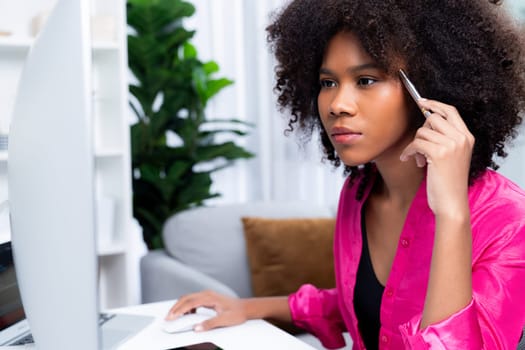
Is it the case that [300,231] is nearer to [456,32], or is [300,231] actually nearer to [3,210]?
[456,32]

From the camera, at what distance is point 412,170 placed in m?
1.22

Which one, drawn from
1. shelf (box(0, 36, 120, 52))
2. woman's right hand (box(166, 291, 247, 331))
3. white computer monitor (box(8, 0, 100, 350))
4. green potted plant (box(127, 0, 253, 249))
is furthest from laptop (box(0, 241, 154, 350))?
green potted plant (box(127, 0, 253, 249))

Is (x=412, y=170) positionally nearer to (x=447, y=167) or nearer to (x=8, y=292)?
(x=447, y=167)

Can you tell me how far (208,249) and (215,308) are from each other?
0.99 metres

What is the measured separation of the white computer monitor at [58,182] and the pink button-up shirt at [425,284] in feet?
1.69

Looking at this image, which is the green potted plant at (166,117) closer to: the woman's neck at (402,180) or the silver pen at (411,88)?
the woman's neck at (402,180)

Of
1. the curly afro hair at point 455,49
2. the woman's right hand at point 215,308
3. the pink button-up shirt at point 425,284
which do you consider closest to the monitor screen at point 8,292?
the woman's right hand at point 215,308

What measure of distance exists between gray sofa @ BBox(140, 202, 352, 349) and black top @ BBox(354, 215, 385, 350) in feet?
3.03

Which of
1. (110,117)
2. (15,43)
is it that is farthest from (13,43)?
(110,117)

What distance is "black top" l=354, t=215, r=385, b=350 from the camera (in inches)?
48.5

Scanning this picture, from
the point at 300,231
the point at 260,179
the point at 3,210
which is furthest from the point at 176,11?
the point at 3,210

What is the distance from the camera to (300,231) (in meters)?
2.21

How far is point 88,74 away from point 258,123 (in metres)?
2.58

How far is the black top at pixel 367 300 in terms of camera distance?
4.04 ft
